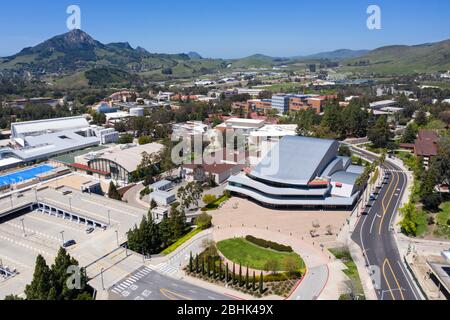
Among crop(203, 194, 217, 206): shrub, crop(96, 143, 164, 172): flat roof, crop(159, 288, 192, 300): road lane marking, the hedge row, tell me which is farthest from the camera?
crop(96, 143, 164, 172): flat roof

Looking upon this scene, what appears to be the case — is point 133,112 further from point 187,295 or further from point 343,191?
point 187,295

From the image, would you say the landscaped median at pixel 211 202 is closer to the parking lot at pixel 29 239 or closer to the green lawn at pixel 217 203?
the green lawn at pixel 217 203

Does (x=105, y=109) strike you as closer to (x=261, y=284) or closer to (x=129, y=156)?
(x=129, y=156)

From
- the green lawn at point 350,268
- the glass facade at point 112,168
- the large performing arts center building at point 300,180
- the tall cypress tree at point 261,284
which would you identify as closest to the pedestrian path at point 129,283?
the tall cypress tree at point 261,284

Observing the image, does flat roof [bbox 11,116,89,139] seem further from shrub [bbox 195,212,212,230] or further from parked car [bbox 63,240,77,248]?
shrub [bbox 195,212,212,230]

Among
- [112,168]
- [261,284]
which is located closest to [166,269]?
[261,284]

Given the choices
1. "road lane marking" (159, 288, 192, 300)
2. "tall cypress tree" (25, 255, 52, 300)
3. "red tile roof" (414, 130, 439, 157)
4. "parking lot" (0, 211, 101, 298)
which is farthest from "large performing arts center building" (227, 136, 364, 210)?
"tall cypress tree" (25, 255, 52, 300)
